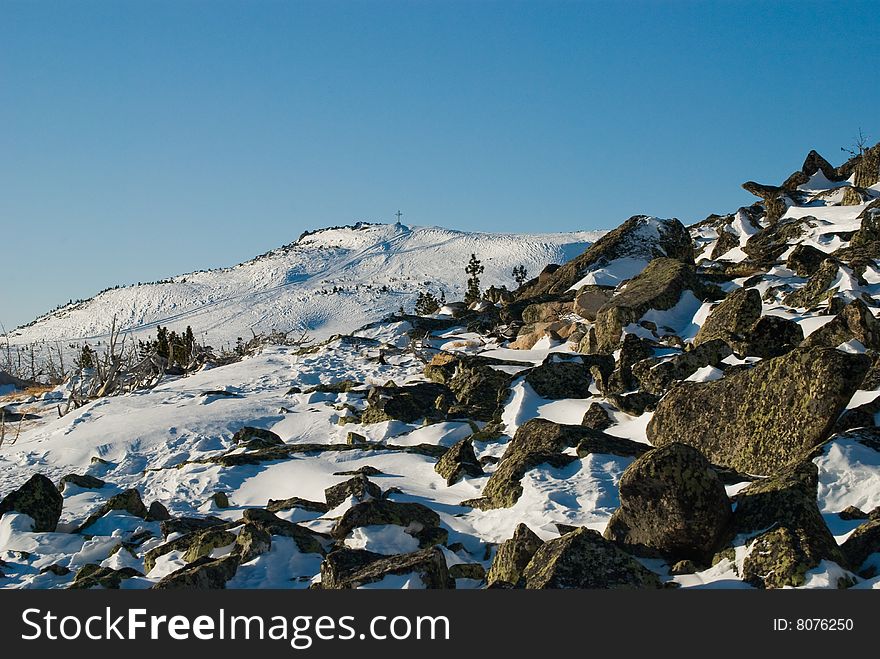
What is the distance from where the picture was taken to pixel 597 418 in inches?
453

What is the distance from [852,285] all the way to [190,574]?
13.3 m

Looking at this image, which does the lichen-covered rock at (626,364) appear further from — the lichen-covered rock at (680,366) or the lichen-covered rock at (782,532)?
the lichen-covered rock at (782,532)

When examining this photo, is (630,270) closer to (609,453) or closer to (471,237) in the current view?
(609,453)

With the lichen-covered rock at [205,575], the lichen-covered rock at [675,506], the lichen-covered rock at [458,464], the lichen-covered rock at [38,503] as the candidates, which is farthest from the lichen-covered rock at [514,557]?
the lichen-covered rock at [38,503]

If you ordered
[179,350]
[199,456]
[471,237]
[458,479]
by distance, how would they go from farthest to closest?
1. [471,237]
2. [179,350]
3. [199,456]
4. [458,479]

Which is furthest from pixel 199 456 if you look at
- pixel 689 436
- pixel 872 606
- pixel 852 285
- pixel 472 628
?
pixel 852 285

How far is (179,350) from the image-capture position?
37625mm

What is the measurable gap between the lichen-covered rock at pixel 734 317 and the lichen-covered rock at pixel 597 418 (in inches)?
125

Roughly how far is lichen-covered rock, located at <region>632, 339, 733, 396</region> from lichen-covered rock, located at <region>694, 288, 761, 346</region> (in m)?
1.28

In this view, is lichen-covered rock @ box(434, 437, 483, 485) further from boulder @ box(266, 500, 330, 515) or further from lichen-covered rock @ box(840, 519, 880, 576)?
lichen-covered rock @ box(840, 519, 880, 576)

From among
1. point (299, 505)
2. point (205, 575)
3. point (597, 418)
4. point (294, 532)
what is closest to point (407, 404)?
point (597, 418)

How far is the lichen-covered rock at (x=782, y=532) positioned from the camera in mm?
5590

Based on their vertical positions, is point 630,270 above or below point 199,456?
above

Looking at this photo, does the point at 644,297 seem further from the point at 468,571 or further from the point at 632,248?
the point at 468,571
